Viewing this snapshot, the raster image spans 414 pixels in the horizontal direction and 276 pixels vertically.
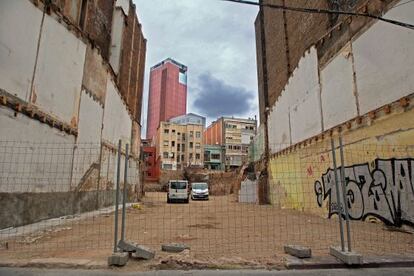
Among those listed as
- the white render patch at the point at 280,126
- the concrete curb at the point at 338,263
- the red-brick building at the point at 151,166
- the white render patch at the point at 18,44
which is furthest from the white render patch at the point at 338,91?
the red-brick building at the point at 151,166

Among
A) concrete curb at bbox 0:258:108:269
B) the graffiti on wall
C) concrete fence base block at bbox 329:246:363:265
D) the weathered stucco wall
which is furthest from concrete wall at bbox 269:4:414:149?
concrete curb at bbox 0:258:108:269

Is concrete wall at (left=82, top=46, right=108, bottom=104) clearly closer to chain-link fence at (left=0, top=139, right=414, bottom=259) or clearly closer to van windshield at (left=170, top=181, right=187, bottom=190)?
chain-link fence at (left=0, top=139, right=414, bottom=259)

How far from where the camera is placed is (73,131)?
1284 cm

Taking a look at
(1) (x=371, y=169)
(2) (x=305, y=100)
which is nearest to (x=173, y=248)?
(1) (x=371, y=169)

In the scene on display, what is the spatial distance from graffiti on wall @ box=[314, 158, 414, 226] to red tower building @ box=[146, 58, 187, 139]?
9257cm

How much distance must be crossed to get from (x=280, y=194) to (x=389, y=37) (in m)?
11.7

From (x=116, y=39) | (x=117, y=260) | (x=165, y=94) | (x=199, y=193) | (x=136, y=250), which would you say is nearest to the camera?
(x=117, y=260)

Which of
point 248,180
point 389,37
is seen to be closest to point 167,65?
point 248,180

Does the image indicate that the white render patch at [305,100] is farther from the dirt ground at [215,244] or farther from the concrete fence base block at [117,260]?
the concrete fence base block at [117,260]

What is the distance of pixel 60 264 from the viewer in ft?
14.5

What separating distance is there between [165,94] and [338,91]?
95069 mm

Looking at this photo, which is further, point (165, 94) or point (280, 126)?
point (165, 94)

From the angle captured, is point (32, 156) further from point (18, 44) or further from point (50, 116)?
point (18, 44)

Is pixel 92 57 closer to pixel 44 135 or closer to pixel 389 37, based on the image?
pixel 44 135
